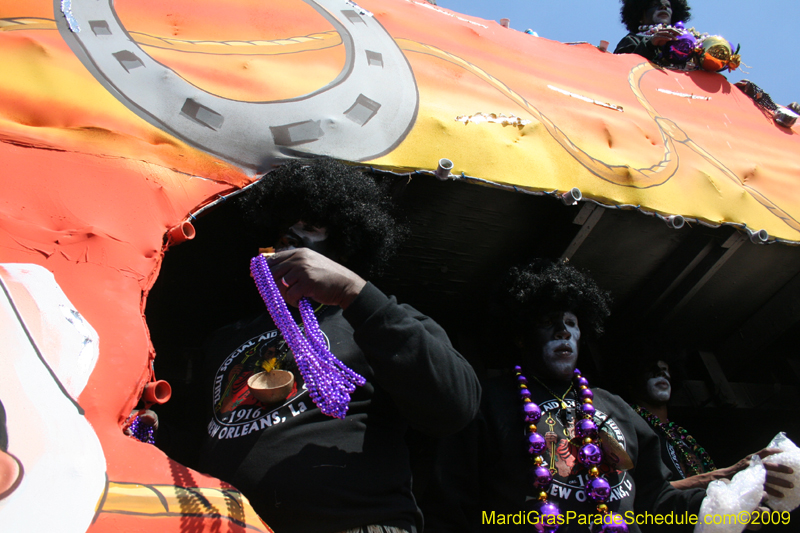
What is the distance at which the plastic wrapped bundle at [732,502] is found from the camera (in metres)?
1.87

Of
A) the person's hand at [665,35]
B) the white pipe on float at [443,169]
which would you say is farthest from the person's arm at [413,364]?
the person's hand at [665,35]

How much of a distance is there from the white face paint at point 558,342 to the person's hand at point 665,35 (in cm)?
256

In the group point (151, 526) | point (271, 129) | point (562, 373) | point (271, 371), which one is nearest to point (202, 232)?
point (271, 129)

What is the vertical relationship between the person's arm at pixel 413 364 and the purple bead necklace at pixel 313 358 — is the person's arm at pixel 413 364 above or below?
above

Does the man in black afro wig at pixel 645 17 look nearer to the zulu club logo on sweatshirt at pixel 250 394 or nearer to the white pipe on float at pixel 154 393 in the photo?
the zulu club logo on sweatshirt at pixel 250 394

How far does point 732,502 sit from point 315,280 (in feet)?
5.35

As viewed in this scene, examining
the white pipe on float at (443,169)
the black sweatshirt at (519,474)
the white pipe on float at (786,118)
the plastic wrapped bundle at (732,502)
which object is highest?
the white pipe on float at (786,118)

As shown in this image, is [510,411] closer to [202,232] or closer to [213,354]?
[213,354]

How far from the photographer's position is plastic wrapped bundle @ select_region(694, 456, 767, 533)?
1866mm

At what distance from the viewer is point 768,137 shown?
3.25 m

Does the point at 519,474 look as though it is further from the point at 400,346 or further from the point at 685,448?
the point at 685,448

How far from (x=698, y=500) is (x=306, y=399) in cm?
148

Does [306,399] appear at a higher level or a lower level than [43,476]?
lower

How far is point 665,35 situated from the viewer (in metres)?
3.88
